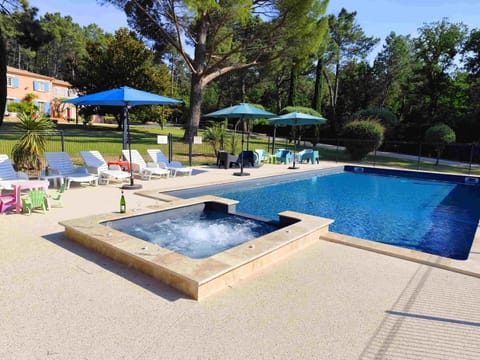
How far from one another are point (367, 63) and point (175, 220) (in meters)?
30.8

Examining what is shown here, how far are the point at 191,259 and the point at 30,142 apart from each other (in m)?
7.11

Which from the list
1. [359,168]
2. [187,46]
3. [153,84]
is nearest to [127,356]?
[359,168]

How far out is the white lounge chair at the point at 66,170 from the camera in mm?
7757

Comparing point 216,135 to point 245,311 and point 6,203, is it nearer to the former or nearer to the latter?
point 6,203

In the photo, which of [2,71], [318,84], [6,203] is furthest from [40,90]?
[6,203]

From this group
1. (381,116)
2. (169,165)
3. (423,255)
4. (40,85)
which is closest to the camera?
(423,255)

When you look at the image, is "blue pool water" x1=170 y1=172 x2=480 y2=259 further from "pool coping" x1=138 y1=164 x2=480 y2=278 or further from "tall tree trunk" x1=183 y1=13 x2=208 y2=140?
"tall tree trunk" x1=183 y1=13 x2=208 y2=140

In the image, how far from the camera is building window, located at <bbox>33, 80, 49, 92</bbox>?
3538cm

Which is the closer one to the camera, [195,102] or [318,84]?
[195,102]

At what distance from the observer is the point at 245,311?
2.91 m

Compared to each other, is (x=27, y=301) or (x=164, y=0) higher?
(x=164, y=0)

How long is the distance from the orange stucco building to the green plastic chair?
1162 inches

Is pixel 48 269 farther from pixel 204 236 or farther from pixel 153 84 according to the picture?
pixel 153 84

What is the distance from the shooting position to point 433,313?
2.99 meters
